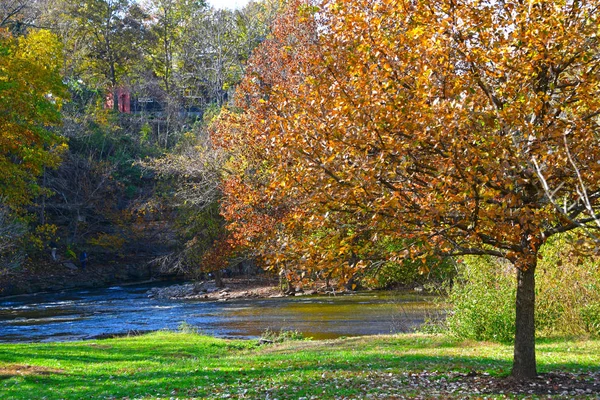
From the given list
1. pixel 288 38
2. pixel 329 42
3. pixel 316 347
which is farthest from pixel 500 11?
pixel 288 38

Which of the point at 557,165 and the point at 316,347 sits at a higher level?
the point at 557,165

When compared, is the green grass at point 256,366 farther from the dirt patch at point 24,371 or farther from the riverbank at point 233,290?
the riverbank at point 233,290

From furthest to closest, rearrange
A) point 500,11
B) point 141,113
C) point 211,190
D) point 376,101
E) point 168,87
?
1. point 168,87
2. point 141,113
3. point 211,190
4. point 500,11
5. point 376,101

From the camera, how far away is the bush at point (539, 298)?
62.5 ft

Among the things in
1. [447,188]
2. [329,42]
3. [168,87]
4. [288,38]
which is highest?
[168,87]

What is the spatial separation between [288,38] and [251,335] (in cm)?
1806

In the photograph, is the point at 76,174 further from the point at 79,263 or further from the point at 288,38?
the point at 288,38

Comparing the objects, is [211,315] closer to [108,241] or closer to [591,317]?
[591,317]

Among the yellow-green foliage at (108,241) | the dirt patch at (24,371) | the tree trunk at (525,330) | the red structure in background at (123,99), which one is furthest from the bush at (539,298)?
the red structure in background at (123,99)

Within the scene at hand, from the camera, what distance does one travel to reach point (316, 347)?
66.5 feet

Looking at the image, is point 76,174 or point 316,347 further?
point 76,174

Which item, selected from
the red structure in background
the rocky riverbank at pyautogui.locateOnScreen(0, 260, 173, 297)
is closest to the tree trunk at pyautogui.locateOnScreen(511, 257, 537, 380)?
the rocky riverbank at pyautogui.locateOnScreen(0, 260, 173, 297)

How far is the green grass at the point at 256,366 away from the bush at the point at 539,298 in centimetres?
81

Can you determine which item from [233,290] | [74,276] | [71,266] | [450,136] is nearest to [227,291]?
[233,290]
